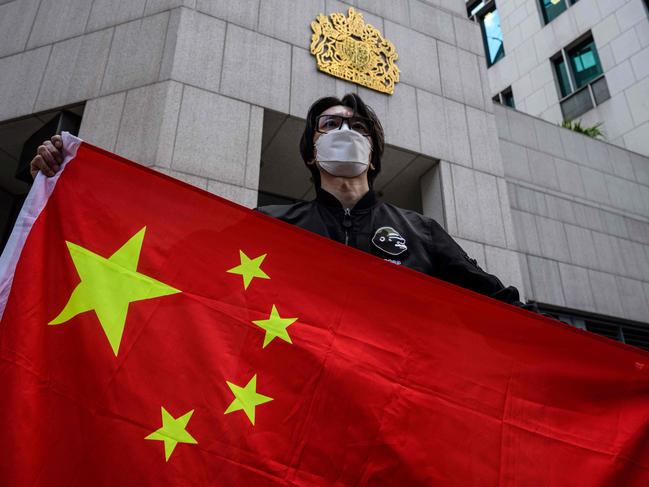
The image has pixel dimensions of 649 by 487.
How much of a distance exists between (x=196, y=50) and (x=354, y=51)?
201cm

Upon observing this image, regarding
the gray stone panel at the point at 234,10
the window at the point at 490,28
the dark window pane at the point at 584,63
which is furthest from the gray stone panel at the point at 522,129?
the window at the point at 490,28

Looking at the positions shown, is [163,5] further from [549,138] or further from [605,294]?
[605,294]

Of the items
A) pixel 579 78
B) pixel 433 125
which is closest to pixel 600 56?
pixel 579 78

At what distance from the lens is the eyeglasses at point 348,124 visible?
2.91 meters

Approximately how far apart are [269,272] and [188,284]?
33cm

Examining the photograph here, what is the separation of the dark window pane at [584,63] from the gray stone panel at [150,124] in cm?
1226

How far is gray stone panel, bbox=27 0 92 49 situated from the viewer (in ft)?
21.1

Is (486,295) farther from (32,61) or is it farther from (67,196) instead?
(32,61)

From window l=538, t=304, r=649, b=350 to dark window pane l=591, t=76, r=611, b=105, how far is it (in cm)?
700

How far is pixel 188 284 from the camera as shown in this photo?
212 centimetres

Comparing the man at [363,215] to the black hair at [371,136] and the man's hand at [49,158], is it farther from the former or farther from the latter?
the man's hand at [49,158]

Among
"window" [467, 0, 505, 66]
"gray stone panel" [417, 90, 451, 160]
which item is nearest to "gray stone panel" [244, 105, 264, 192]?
"gray stone panel" [417, 90, 451, 160]

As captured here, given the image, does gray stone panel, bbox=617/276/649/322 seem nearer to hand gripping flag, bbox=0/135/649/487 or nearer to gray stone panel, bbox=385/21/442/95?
gray stone panel, bbox=385/21/442/95

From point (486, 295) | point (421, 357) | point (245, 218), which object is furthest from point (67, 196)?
point (486, 295)
